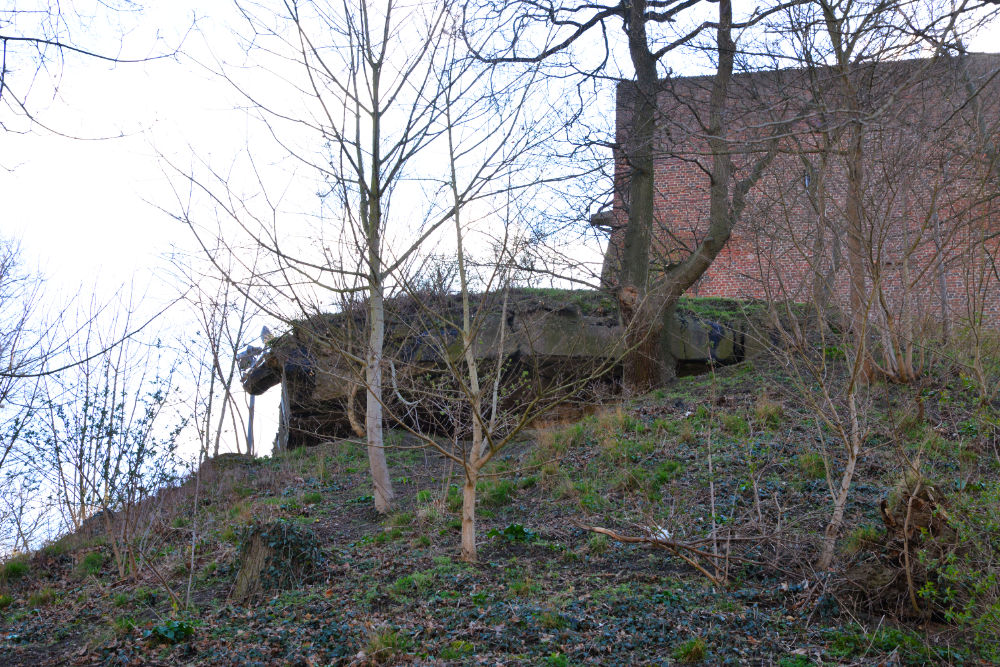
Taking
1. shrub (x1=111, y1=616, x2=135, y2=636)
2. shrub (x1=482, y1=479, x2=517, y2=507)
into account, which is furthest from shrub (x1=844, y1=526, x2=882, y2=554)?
shrub (x1=111, y1=616, x2=135, y2=636)

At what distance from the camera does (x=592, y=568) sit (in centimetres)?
629

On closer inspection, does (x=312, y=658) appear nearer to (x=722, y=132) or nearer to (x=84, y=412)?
(x=84, y=412)

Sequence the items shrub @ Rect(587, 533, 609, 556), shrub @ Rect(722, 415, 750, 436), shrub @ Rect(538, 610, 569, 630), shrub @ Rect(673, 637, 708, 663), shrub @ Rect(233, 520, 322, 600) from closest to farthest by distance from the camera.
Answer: shrub @ Rect(673, 637, 708, 663)
shrub @ Rect(538, 610, 569, 630)
shrub @ Rect(233, 520, 322, 600)
shrub @ Rect(587, 533, 609, 556)
shrub @ Rect(722, 415, 750, 436)

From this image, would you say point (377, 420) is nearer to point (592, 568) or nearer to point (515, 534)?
point (515, 534)

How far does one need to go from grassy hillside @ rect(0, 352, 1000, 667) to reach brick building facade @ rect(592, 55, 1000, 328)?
4.09 feet

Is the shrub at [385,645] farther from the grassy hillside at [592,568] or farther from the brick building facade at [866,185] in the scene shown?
the brick building facade at [866,185]

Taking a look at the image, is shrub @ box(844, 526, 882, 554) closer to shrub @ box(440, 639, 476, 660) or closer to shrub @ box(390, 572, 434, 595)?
shrub @ box(440, 639, 476, 660)

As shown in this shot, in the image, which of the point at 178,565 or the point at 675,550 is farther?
the point at 178,565

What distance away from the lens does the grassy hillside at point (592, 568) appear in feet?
15.5

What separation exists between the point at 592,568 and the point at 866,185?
12.3 ft

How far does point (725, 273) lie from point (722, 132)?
8.14 meters

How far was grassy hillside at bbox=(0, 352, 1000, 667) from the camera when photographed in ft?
15.5

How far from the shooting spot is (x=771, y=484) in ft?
24.2

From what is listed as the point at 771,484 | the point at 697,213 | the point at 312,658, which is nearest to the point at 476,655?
the point at 312,658
